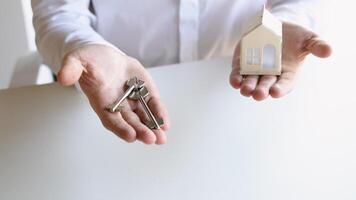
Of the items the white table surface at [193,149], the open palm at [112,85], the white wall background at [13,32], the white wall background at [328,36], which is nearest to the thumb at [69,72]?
the open palm at [112,85]

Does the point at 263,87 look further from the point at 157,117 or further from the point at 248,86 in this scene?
the point at 157,117

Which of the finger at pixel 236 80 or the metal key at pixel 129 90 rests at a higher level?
the finger at pixel 236 80

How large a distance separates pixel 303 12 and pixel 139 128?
327 mm

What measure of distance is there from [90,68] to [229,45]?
0.27 m

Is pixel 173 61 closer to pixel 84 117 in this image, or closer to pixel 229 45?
pixel 229 45

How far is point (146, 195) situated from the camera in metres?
0.50

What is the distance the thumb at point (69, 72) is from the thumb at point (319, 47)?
255mm

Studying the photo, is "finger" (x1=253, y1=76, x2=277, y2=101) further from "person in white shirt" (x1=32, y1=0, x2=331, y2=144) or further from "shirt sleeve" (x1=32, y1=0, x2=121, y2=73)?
"shirt sleeve" (x1=32, y1=0, x2=121, y2=73)

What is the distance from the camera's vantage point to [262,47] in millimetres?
560

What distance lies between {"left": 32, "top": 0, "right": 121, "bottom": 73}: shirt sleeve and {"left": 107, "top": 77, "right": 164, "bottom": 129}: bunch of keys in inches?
3.3

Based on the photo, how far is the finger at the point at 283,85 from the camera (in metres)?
0.55

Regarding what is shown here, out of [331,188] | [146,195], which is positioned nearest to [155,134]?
[146,195]

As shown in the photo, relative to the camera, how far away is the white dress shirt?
68 centimetres

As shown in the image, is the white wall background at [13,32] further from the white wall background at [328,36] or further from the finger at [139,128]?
the finger at [139,128]
